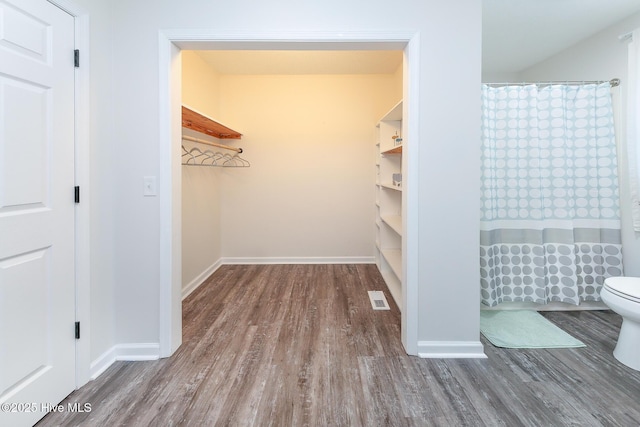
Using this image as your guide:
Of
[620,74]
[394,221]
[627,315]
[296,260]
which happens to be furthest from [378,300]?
[620,74]

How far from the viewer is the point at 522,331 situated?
256 centimetres

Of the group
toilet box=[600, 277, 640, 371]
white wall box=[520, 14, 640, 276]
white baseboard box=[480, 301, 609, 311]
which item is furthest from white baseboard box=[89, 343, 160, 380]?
white wall box=[520, 14, 640, 276]

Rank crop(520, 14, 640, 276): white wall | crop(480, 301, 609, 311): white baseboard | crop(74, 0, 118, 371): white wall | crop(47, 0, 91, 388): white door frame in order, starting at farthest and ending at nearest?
crop(480, 301, 609, 311): white baseboard, crop(520, 14, 640, 276): white wall, crop(74, 0, 118, 371): white wall, crop(47, 0, 91, 388): white door frame

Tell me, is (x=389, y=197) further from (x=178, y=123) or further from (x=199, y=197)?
(x=178, y=123)

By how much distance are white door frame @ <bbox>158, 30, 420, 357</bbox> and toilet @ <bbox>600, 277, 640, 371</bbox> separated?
1197 millimetres

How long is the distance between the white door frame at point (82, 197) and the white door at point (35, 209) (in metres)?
0.04

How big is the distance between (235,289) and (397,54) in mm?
2994

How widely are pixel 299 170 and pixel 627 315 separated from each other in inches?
138

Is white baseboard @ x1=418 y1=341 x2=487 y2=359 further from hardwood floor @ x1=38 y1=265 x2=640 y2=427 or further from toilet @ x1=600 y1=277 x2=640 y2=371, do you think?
toilet @ x1=600 y1=277 x2=640 y2=371

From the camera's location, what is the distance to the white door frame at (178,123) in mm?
2145

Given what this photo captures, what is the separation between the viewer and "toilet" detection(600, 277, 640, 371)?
6.65 feet

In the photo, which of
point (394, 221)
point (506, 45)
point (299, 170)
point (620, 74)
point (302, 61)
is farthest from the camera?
point (299, 170)

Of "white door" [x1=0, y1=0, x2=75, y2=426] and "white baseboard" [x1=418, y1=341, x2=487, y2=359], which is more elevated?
"white door" [x1=0, y1=0, x2=75, y2=426]

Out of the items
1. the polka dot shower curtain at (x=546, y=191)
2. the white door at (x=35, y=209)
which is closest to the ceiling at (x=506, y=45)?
the polka dot shower curtain at (x=546, y=191)
